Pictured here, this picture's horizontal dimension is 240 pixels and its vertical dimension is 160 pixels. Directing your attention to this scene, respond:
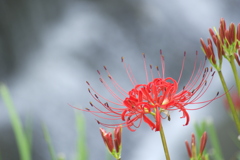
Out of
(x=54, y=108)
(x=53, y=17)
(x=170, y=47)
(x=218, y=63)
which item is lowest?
(x=218, y=63)

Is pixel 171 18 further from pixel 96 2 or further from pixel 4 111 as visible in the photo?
pixel 4 111

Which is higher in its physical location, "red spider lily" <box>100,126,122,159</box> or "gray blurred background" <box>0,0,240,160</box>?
"gray blurred background" <box>0,0,240,160</box>

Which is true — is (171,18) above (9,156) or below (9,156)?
above

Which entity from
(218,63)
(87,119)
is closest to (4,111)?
(87,119)

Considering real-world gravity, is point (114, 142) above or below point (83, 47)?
below

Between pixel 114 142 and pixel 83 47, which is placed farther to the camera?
pixel 83 47

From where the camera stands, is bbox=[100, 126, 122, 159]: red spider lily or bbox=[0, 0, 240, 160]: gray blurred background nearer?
bbox=[100, 126, 122, 159]: red spider lily

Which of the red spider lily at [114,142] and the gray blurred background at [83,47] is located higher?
the gray blurred background at [83,47]

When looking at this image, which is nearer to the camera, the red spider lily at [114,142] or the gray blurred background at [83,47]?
the red spider lily at [114,142]
